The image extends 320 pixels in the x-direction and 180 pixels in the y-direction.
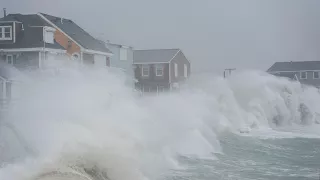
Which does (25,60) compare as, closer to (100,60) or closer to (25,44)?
(25,44)

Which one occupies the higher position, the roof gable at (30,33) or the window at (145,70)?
the roof gable at (30,33)

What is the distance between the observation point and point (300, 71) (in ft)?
42.3

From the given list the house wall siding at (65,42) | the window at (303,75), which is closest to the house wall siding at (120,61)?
the house wall siding at (65,42)

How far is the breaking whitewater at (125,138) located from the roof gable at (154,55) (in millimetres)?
746

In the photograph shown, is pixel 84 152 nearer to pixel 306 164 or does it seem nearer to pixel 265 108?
pixel 306 164

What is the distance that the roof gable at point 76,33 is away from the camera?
8711 millimetres

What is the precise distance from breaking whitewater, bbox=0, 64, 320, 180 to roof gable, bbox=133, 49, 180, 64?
0.75 metres

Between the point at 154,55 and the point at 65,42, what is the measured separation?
201 cm

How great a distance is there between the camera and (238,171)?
5773mm

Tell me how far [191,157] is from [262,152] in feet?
3.71

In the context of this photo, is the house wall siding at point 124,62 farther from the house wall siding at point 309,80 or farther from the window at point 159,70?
the house wall siding at point 309,80

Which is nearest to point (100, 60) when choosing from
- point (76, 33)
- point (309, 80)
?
point (76, 33)

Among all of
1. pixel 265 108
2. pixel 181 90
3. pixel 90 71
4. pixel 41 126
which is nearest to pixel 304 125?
pixel 265 108

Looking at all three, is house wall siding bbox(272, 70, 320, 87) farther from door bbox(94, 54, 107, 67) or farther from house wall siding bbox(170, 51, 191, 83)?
door bbox(94, 54, 107, 67)
